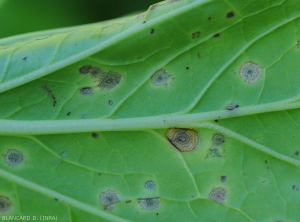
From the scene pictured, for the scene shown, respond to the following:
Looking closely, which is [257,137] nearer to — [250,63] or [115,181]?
[250,63]

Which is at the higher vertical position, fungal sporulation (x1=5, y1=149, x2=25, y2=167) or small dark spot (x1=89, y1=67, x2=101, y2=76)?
small dark spot (x1=89, y1=67, x2=101, y2=76)

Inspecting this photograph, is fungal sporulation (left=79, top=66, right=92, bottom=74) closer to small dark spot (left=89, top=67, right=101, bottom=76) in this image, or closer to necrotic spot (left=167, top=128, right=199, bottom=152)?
small dark spot (left=89, top=67, right=101, bottom=76)

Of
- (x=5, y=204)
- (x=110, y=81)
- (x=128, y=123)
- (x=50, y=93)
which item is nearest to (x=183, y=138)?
(x=128, y=123)

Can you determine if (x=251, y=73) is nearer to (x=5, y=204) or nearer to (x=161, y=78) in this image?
(x=161, y=78)

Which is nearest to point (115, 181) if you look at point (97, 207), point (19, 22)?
point (97, 207)

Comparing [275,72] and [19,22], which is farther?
[19,22]

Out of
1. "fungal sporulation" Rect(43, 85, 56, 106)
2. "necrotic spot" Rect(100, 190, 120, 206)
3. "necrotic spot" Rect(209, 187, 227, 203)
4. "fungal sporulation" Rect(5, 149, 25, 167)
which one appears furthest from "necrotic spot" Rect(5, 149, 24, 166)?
"necrotic spot" Rect(209, 187, 227, 203)

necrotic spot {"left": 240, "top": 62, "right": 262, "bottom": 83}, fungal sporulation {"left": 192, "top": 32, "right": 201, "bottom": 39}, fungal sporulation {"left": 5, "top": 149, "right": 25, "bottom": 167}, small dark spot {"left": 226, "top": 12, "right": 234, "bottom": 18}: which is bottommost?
fungal sporulation {"left": 5, "top": 149, "right": 25, "bottom": 167}
